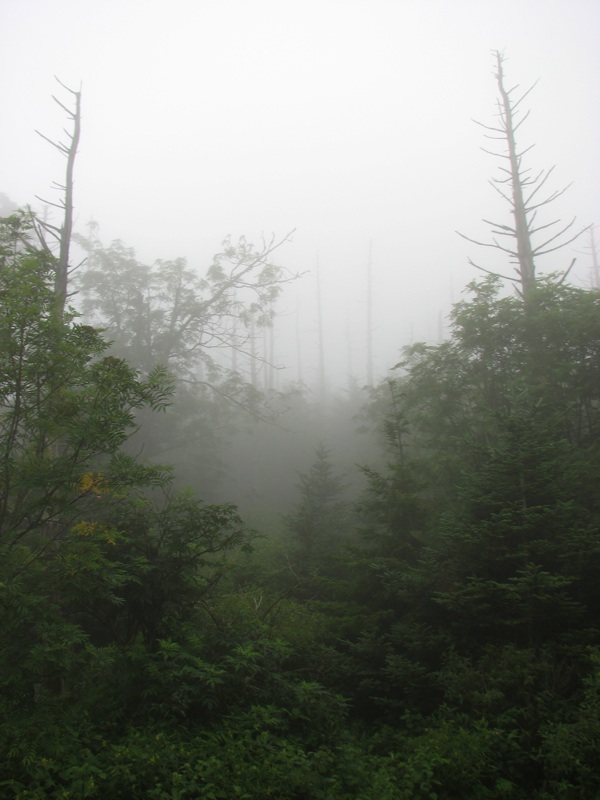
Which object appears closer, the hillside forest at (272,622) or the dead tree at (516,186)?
the hillside forest at (272,622)

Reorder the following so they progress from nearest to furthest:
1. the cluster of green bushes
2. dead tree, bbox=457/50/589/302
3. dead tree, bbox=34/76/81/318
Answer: the cluster of green bushes, dead tree, bbox=34/76/81/318, dead tree, bbox=457/50/589/302

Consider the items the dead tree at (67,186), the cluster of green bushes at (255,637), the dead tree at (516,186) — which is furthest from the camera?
the dead tree at (516,186)

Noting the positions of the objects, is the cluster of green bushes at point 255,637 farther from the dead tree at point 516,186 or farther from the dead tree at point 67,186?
the dead tree at point 516,186

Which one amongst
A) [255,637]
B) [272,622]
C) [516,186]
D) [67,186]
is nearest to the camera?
[255,637]

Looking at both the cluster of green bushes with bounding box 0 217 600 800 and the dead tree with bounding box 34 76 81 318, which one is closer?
the cluster of green bushes with bounding box 0 217 600 800

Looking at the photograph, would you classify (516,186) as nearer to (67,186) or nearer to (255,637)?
(67,186)

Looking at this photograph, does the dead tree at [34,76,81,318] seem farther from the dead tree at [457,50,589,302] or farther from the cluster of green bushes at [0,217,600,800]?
the dead tree at [457,50,589,302]

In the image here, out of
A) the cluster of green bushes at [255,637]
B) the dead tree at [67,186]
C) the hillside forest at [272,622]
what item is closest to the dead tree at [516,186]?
the hillside forest at [272,622]

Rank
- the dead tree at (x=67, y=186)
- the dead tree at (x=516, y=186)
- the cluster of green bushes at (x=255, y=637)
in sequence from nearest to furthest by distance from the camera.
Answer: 1. the cluster of green bushes at (x=255, y=637)
2. the dead tree at (x=67, y=186)
3. the dead tree at (x=516, y=186)

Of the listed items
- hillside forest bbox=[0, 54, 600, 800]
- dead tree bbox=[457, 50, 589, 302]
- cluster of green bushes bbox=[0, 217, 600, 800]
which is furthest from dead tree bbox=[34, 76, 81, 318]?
dead tree bbox=[457, 50, 589, 302]

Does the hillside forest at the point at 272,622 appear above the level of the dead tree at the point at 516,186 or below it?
below

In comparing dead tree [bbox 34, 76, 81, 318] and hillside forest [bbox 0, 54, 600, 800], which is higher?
dead tree [bbox 34, 76, 81, 318]

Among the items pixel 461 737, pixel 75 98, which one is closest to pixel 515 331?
pixel 461 737

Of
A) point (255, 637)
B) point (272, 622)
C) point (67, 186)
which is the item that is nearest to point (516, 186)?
point (67, 186)
